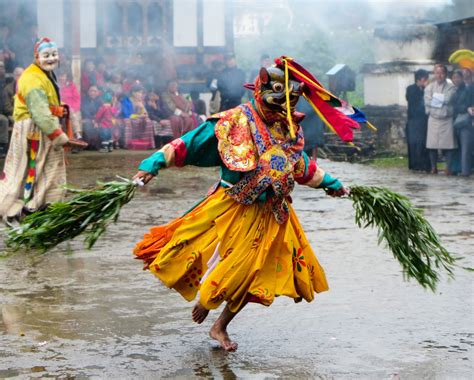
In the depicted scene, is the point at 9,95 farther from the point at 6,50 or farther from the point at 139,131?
the point at 139,131

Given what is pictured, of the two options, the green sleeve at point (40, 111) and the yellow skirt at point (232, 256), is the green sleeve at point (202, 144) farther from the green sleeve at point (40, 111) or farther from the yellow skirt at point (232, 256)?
the green sleeve at point (40, 111)

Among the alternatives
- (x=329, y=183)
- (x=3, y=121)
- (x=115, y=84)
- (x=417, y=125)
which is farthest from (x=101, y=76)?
(x=329, y=183)

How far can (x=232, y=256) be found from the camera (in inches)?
233

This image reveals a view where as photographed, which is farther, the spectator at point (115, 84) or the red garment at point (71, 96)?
the spectator at point (115, 84)

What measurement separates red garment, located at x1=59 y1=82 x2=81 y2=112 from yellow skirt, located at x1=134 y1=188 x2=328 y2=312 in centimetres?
1212

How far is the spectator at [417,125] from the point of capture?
53.0ft

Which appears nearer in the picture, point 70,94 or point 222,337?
point 222,337

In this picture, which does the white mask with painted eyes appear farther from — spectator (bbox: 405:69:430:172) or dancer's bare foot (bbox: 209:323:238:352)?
spectator (bbox: 405:69:430:172)

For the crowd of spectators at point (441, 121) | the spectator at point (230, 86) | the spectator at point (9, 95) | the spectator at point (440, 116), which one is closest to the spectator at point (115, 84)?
the spectator at point (230, 86)

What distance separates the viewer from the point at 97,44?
992 inches

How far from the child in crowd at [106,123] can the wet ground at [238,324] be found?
9.75 meters

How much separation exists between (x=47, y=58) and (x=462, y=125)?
716cm

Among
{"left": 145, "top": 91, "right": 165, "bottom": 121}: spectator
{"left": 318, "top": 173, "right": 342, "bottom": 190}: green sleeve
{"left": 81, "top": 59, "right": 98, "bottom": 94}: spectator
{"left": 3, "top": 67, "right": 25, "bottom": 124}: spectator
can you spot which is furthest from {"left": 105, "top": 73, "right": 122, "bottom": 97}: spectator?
{"left": 318, "top": 173, "right": 342, "bottom": 190}: green sleeve

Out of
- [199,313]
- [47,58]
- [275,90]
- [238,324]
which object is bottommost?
[238,324]
